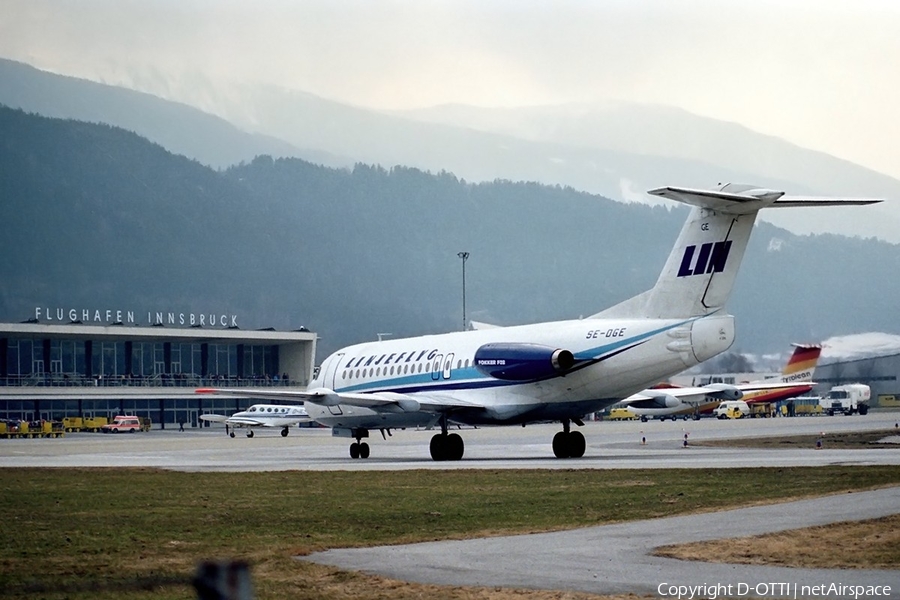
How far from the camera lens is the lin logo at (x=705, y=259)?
3819cm

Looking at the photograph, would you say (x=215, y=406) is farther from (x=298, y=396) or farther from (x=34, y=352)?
(x=298, y=396)

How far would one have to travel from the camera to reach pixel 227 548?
18016mm

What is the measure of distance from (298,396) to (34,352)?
72780 millimetres

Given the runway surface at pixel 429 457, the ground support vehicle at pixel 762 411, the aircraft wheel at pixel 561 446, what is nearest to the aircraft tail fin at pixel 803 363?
the ground support vehicle at pixel 762 411

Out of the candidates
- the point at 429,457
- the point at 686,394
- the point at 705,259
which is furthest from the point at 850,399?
the point at 705,259

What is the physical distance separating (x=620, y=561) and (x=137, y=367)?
105325 millimetres

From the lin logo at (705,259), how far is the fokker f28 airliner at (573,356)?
0.10 ft

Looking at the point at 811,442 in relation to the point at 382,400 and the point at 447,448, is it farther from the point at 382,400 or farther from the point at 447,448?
the point at 382,400

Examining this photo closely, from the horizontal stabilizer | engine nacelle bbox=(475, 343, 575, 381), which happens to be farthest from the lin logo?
engine nacelle bbox=(475, 343, 575, 381)

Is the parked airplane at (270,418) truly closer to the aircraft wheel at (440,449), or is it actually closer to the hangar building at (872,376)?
the aircraft wheel at (440,449)

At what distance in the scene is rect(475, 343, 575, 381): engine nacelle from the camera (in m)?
40.8

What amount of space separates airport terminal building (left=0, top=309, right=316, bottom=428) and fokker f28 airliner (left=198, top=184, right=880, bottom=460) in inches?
2268

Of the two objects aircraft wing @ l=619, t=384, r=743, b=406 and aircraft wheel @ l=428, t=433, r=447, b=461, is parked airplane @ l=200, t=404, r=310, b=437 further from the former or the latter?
aircraft wheel @ l=428, t=433, r=447, b=461

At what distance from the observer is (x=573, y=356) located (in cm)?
4072
